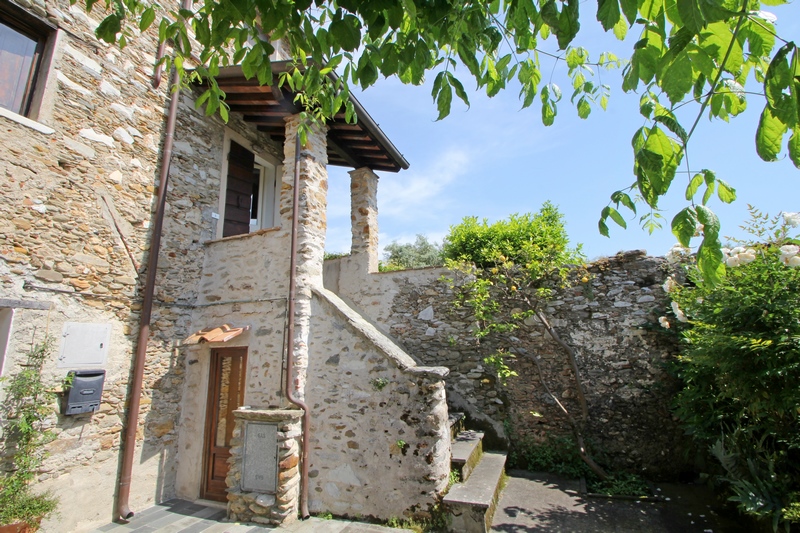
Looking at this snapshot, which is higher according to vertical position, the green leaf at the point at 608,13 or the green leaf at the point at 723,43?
the green leaf at the point at 608,13

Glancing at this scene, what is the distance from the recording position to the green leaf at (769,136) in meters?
1.24

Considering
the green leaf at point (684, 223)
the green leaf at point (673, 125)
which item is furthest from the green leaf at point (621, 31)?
the green leaf at point (684, 223)

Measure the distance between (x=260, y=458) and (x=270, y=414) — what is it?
1.62 feet

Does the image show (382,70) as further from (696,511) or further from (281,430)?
(696,511)

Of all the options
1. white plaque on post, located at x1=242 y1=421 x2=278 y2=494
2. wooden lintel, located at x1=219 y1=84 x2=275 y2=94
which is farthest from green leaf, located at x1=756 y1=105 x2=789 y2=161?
wooden lintel, located at x1=219 y1=84 x2=275 y2=94

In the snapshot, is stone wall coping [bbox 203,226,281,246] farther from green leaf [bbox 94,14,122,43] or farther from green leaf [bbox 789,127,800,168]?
green leaf [bbox 789,127,800,168]

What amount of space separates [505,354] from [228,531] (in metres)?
3.89

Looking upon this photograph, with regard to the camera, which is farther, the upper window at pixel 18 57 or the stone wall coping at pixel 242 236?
the stone wall coping at pixel 242 236

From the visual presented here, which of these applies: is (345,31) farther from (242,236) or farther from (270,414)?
(242,236)

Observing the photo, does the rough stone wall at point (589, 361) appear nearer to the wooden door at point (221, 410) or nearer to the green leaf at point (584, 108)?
the wooden door at point (221, 410)

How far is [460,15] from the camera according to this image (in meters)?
1.91

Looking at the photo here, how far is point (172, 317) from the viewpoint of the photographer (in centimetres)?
533

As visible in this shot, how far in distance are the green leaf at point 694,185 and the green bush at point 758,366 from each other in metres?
2.39

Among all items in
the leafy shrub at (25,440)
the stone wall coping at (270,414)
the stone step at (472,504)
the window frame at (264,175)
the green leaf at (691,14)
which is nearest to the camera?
the green leaf at (691,14)
